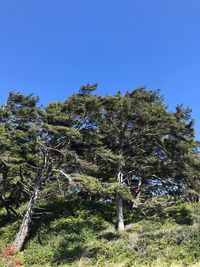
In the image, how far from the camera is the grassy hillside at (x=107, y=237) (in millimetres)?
17094

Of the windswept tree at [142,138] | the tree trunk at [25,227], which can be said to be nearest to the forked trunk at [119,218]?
the windswept tree at [142,138]

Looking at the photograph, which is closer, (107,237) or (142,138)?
(107,237)

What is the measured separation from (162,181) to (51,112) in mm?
12090

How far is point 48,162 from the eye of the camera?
→ 78.9 ft

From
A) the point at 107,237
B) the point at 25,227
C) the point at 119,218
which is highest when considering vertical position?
the point at 119,218

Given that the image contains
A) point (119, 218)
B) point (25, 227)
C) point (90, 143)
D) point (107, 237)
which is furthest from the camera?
Result: point (90, 143)

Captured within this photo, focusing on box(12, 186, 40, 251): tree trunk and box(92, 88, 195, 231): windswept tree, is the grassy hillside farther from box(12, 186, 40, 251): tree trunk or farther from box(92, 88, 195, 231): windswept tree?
box(92, 88, 195, 231): windswept tree

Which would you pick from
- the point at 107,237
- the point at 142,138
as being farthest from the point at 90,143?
the point at 107,237

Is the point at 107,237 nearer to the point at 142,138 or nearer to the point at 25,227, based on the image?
the point at 25,227

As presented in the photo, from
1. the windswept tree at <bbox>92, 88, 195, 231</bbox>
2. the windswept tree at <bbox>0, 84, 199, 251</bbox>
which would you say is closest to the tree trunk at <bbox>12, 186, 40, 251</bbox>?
the windswept tree at <bbox>0, 84, 199, 251</bbox>

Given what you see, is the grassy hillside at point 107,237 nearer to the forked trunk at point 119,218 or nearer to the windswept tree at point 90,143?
the forked trunk at point 119,218

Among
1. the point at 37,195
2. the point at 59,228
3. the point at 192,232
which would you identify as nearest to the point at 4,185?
the point at 37,195

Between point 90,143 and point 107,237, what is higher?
→ point 90,143

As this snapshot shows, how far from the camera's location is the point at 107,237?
21031mm
